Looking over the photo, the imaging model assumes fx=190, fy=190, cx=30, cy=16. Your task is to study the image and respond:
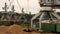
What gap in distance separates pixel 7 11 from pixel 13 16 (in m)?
0.10

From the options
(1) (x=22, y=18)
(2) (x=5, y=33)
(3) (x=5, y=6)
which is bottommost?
(2) (x=5, y=33)

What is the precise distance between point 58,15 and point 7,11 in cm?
65

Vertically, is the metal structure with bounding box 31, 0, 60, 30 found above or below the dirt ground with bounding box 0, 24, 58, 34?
above

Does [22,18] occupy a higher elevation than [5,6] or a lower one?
lower

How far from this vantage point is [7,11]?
2420 millimetres

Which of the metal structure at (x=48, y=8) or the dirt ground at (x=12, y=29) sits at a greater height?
the metal structure at (x=48, y=8)

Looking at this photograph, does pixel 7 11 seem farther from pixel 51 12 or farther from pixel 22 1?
pixel 51 12

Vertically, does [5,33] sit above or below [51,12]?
below

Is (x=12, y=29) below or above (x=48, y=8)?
below

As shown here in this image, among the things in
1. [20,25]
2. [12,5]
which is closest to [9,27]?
[20,25]

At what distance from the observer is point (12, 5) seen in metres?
2.44

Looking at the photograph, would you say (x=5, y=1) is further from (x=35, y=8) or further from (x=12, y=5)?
(x=35, y=8)

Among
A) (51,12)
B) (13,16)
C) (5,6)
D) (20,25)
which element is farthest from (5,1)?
(51,12)

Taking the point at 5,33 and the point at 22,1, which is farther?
the point at 22,1
